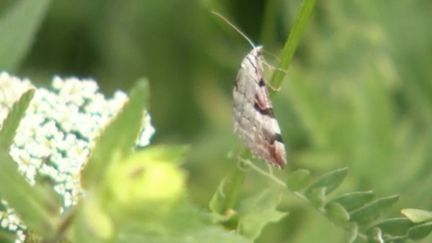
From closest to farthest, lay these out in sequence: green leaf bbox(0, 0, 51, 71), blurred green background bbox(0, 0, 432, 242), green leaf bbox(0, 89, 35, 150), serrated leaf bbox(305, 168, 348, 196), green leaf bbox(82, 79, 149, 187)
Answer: green leaf bbox(82, 79, 149, 187)
green leaf bbox(0, 89, 35, 150)
serrated leaf bbox(305, 168, 348, 196)
green leaf bbox(0, 0, 51, 71)
blurred green background bbox(0, 0, 432, 242)

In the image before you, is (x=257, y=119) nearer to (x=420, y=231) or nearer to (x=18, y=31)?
(x=420, y=231)

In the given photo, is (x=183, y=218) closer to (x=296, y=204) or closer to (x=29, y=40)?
(x=29, y=40)

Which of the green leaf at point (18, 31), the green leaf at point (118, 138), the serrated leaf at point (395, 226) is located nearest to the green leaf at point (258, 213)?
the serrated leaf at point (395, 226)

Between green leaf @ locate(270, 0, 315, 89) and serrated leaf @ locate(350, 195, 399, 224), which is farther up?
green leaf @ locate(270, 0, 315, 89)

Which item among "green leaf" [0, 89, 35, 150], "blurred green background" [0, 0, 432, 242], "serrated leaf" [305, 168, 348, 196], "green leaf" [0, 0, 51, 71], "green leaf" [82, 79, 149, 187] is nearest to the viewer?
"green leaf" [82, 79, 149, 187]

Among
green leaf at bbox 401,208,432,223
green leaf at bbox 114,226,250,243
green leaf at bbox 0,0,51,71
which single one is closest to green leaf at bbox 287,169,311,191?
green leaf at bbox 401,208,432,223

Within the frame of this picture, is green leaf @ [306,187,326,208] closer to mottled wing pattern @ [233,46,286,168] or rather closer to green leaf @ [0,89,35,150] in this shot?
Answer: mottled wing pattern @ [233,46,286,168]
